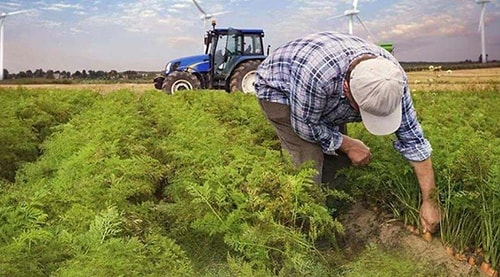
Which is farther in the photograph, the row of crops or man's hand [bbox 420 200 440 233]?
man's hand [bbox 420 200 440 233]

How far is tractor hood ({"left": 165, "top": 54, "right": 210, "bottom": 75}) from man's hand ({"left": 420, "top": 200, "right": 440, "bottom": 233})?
645 inches

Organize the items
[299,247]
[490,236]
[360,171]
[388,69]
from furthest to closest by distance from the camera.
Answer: [360,171]
[490,236]
[388,69]
[299,247]

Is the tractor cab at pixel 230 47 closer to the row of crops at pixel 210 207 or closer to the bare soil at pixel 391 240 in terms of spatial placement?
the row of crops at pixel 210 207

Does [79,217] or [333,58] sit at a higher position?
[333,58]

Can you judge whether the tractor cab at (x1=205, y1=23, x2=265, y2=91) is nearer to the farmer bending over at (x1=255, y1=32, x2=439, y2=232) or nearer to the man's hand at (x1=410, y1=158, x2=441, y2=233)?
the farmer bending over at (x1=255, y1=32, x2=439, y2=232)

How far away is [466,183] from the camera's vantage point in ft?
15.5

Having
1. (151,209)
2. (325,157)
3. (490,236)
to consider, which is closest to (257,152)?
(325,157)

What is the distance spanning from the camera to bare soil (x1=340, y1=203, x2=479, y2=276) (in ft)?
15.4

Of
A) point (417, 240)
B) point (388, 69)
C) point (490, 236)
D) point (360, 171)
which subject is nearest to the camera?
point (388, 69)


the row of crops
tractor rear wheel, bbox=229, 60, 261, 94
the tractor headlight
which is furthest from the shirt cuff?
the tractor headlight

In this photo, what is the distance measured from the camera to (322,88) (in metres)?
4.78

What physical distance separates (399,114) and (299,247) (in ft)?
3.71

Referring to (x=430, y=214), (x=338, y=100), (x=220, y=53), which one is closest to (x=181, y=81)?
(x=220, y=53)

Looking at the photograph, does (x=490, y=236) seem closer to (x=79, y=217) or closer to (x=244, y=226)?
(x=244, y=226)
